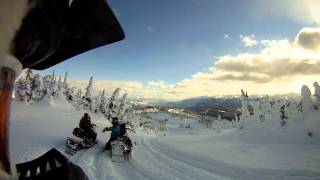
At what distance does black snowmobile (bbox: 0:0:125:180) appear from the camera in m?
1.24

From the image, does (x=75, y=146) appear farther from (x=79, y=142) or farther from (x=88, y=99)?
(x=88, y=99)

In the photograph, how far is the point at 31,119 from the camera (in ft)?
93.9

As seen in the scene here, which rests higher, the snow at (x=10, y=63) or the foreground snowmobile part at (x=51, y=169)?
the snow at (x=10, y=63)

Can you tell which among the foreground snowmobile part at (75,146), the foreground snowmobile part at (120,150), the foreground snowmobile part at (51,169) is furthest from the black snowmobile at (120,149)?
the foreground snowmobile part at (51,169)

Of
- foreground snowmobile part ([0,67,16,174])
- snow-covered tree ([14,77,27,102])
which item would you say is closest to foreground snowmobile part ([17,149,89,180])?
foreground snowmobile part ([0,67,16,174])

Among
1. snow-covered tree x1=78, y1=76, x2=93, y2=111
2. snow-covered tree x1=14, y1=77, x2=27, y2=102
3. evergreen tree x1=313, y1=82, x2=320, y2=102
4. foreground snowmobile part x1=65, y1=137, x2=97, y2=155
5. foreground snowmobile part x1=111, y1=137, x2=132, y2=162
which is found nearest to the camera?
foreground snowmobile part x1=111, y1=137, x2=132, y2=162

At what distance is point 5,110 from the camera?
1238 millimetres

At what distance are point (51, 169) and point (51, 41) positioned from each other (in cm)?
105

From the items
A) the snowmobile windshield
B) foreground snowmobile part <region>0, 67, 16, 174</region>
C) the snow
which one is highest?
the snowmobile windshield

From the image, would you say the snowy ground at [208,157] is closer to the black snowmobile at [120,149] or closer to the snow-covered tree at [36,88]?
the black snowmobile at [120,149]

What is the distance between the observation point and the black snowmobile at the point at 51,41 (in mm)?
1238

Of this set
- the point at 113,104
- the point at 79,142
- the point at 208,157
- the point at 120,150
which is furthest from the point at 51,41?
the point at 113,104

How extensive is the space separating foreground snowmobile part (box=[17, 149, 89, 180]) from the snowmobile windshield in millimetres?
636

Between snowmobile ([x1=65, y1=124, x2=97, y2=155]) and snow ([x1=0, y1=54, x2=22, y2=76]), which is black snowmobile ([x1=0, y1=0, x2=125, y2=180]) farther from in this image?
snowmobile ([x1=65, y1=124, x2=97, y2=155])
